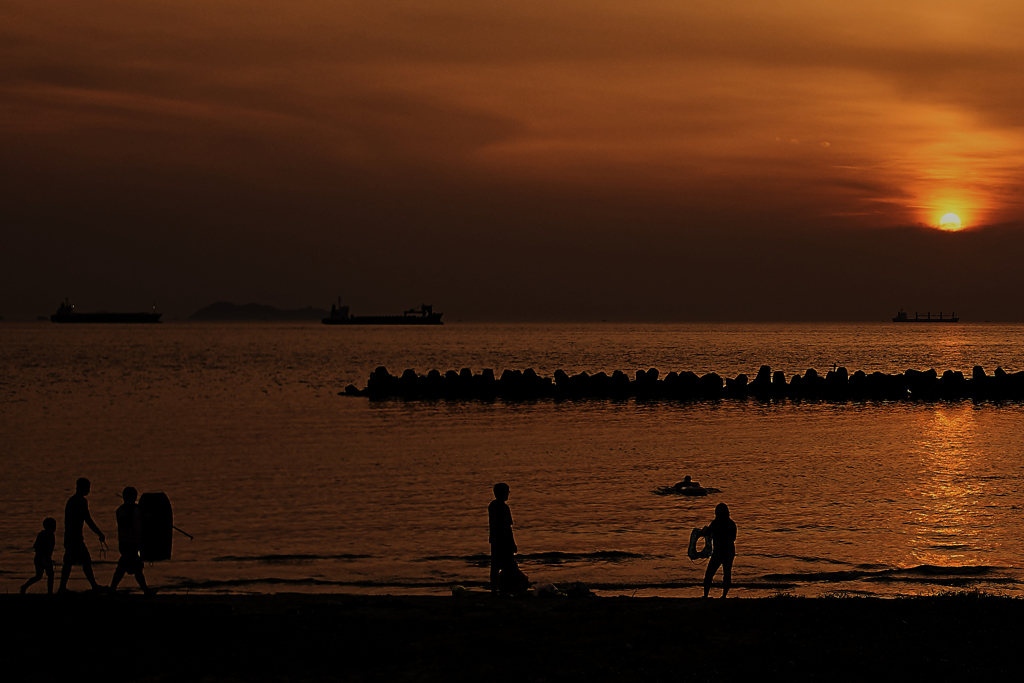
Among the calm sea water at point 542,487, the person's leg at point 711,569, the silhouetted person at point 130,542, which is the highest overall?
the silhouetted person at point 130,542

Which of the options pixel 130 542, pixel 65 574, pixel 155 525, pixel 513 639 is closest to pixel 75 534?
pixel 65 574

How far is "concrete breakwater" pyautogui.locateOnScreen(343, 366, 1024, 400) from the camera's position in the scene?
Result: 51.6 meters

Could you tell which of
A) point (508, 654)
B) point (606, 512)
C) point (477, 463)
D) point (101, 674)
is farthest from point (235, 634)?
point (477, 463)

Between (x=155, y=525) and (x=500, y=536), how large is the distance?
485 cm

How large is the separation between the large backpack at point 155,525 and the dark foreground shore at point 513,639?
182 cm

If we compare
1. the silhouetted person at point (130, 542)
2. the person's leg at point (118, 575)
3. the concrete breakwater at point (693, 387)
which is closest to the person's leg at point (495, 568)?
the silhouetted person at point (130, 542)

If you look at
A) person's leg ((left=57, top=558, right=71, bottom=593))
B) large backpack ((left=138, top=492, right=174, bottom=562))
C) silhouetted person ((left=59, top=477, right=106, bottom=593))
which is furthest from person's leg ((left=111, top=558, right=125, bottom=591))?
large backpack ((left=138, top=492, right=174, bottom=562))

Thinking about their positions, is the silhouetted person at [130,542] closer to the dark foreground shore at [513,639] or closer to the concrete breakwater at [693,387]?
the dark foreground shore at [513,639]

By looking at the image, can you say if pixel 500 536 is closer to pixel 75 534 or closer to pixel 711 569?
pixel 711 569

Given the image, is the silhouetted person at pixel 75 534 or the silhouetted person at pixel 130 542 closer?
the silhouetted person at pixel 75 534

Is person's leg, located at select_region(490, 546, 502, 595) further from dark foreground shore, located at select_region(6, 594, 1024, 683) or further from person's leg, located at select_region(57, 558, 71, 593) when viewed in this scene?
person's leg, located at select_region(57, 558, 71, 593)

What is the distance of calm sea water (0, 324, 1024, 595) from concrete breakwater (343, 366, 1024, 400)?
418cm

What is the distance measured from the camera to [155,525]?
41.5ft

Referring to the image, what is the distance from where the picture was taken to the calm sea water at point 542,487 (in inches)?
567
